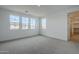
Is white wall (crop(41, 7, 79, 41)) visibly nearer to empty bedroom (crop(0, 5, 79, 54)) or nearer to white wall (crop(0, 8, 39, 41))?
empty bedroom (crop(0, 5, 79, 54))

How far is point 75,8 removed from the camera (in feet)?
Answer: 15.4

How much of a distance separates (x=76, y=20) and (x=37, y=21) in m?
5.11

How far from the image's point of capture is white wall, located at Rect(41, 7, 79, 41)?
5.38m

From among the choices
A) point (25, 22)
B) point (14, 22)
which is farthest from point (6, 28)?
point (25, 22)

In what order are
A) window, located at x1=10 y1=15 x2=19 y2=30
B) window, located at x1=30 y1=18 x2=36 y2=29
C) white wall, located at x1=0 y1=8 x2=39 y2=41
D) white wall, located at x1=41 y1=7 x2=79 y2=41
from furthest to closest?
window, located at x1=30 y1=18 x2=36 y2=29 < window, located at x1=10 y1=15 x2=19 y2=30 < white wall, located at x1=41 y1=7 x2=79 y2=41 < white wall, located at x1=0 y1=8 x2=39 y2=41

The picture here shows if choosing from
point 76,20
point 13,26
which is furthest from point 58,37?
point 76,20

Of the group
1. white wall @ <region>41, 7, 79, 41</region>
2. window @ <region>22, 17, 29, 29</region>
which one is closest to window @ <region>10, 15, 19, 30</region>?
window @ <region>22, 17, 29, 29</region>

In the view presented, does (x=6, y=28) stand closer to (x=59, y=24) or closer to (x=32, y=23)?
(x=32, y=23)

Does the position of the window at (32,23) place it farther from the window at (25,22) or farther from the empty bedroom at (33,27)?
the window at (25,22)

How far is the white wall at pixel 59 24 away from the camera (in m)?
5.38

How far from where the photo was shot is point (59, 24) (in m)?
5.94

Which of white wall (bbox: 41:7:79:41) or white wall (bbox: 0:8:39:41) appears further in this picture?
white wall (bbox: 41:7:79:41)

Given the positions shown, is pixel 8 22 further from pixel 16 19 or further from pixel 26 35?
pixel 26 35
